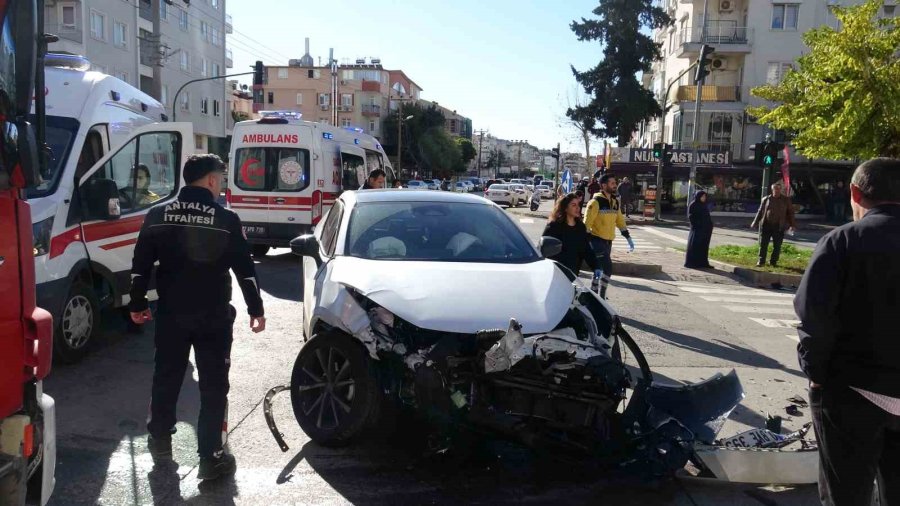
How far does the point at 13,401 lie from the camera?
2654mm

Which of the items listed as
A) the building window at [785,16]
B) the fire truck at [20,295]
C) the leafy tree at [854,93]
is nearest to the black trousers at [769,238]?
the leafy tree at [854,93]

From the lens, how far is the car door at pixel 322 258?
5484mm

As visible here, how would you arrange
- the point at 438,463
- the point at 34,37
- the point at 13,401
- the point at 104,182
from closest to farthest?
the point at 13,401 → the point at 34,37 → the point at 438,463 → the point at 104,182

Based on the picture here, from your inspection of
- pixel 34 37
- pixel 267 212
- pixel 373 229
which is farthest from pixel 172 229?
pixel 267 212

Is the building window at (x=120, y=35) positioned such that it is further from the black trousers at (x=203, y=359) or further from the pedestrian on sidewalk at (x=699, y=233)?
the black trousers at (x=203, y=359)

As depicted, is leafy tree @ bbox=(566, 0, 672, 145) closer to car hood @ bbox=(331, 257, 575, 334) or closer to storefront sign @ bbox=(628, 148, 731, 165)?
storefront sign @ bbox=(628, 148, 731, 165)

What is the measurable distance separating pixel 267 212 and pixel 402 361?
987 cm

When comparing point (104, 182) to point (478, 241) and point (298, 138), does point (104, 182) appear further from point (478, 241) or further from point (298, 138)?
point (298, 138)

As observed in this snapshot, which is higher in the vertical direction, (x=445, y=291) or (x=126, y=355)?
(x=445, y=291)

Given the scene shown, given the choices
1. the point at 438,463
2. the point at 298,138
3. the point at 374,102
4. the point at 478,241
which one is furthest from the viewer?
the point at 374,102

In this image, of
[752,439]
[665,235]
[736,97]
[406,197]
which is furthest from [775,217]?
[736,97]

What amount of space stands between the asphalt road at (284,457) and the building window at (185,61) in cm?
4252

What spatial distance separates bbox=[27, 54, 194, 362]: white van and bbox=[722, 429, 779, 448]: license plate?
5.26 meters

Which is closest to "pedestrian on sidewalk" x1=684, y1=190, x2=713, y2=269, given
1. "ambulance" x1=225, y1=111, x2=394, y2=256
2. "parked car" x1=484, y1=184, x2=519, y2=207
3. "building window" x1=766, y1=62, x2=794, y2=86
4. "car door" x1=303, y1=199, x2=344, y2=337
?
"ambulance" x1=225, y1=111, x2=394, y2=256
